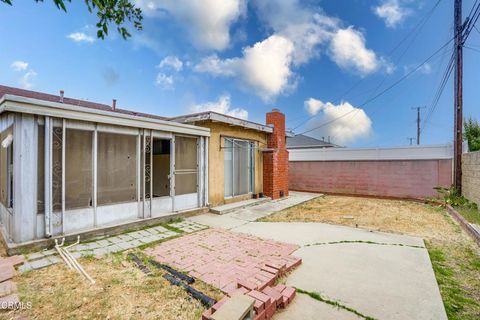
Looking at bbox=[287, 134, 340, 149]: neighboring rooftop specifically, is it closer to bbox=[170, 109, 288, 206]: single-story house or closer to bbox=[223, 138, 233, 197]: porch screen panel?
bbox=[170, 109, 288, 206]: single-story house

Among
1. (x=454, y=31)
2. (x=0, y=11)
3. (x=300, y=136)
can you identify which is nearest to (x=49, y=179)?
(x=0, y=11)

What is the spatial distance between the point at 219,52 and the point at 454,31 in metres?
10.1

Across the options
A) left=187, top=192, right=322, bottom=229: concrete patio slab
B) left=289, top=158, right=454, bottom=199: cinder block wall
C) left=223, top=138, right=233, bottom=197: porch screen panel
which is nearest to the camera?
left=187, top=192, right=322, bottom=229: concrete patio slab

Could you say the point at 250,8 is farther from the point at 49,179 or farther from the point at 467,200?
the point at 467,200

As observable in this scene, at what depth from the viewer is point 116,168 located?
5.50m

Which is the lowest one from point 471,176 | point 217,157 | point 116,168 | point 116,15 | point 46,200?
point 46,200

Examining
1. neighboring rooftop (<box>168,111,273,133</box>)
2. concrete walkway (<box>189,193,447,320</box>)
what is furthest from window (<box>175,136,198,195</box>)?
concrete walkway (<box>189,193,447,320</box>)

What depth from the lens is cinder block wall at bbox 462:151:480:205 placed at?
7824 millimetres

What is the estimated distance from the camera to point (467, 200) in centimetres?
871

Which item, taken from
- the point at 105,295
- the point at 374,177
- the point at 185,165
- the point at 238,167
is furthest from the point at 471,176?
the point at 105,295

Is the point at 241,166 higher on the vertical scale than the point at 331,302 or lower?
higher

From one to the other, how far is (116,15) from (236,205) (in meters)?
6.68

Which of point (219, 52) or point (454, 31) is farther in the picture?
point (219, 52)

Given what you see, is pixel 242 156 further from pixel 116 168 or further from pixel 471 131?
pixel 471 131
